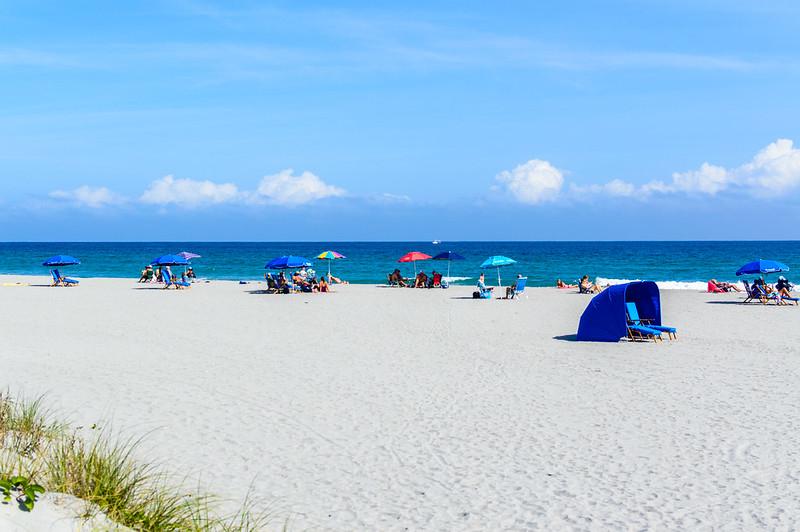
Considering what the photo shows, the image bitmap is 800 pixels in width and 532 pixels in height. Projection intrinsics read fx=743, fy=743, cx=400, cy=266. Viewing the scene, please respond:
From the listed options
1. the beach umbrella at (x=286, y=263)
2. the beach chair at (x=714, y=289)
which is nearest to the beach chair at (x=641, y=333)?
the beach umbrella at (x=286, y=263)

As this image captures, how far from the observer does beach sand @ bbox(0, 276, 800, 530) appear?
19.2ft

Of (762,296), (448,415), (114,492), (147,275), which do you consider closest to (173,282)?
(147,275)

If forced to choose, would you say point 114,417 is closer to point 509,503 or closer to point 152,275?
point 509,503

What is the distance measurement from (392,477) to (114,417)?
11.8 ft

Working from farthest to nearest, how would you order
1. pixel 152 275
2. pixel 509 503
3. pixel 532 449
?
pixel 152 275 < pixel 532 449 < pixel 509 503

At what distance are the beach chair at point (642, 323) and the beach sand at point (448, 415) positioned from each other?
399 millimetres

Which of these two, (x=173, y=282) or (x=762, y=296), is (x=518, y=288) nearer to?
(x=762, y=296)

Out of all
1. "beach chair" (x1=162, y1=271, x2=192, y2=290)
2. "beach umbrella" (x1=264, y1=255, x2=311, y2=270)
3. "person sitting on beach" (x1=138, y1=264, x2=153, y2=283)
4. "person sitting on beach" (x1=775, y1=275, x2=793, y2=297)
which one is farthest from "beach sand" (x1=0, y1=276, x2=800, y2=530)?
"person sitting on beach" (x1=138, y1=264, x2=153, y2=283)

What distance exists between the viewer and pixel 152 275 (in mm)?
34938

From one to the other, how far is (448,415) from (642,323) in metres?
8.48

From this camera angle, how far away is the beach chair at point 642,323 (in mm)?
14812

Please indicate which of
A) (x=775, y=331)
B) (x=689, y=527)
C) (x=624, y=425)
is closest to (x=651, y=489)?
(x=689, y=527)

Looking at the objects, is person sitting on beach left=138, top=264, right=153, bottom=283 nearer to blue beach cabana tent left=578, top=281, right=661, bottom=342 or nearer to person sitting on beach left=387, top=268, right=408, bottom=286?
person sitting on beach left=387, top=268, right=408, bottom=286

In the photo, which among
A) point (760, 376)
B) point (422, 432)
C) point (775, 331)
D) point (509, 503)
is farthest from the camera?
point (775, 331)
